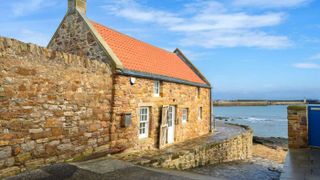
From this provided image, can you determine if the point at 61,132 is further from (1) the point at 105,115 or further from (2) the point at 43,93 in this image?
(1) the point at 105,115

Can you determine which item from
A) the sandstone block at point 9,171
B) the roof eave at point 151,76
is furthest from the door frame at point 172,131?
the sandstone block at point 9,171

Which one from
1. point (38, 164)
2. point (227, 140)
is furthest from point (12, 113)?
point (227, 140)

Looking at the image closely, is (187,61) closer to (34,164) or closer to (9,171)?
(34,164)

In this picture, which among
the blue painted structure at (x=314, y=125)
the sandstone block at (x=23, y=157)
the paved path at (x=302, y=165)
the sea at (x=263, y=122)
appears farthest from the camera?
the sea at (x=263, y=122)

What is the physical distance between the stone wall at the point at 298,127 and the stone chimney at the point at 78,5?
34.1 ft

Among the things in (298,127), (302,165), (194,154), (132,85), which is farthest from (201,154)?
(302,165)

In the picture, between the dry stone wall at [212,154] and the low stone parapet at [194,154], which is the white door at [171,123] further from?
the dry stone wall at [212,154]

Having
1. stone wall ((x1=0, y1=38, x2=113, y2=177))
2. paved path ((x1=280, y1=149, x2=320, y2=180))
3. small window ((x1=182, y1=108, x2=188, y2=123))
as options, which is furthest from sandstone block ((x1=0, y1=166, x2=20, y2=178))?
small window ((x1=182, y1=108, x2=188, y2=123))

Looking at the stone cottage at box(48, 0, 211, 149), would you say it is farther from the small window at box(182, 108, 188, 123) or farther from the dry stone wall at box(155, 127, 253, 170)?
the dry stone wall at box(155, 127, 253, 170)

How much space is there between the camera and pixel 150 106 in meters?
13.2

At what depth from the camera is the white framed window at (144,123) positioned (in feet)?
42.0

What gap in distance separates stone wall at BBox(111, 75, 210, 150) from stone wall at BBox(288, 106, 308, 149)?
632 centimetres

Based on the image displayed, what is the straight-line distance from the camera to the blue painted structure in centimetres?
1055

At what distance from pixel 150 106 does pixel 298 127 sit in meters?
6.70
